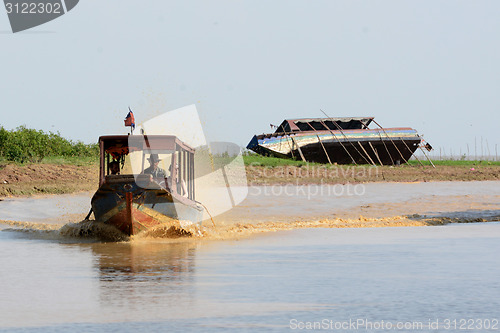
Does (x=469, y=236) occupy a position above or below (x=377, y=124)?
below

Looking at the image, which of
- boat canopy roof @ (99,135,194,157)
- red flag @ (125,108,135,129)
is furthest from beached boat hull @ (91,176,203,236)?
red flag @ (125,108,135,129)

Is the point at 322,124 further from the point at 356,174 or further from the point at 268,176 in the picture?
the point at 268,176

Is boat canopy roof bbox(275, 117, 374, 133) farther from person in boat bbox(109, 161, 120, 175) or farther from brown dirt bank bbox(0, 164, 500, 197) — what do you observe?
person in boat bbox(109, 161, 120, 175)

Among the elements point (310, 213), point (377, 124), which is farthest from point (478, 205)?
point (377, 124)

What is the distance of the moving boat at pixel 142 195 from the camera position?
43.2 ft

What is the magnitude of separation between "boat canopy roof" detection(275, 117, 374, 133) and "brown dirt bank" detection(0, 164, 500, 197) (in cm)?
588

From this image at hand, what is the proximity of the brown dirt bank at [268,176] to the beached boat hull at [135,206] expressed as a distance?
13615mm

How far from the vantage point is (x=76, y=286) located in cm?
859

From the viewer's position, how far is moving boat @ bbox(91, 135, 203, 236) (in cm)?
1318

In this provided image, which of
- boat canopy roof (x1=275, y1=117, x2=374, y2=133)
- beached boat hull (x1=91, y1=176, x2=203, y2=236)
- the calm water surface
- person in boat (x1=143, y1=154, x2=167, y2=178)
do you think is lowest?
the calm water surface

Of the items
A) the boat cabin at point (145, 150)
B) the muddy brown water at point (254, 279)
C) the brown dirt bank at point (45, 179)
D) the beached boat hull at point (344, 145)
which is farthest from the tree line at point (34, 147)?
the boat cabin at point (145, 150)

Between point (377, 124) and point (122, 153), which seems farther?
point (377, 124)

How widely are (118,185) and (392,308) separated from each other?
7.18m

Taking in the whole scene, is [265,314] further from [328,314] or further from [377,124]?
[377,124]
